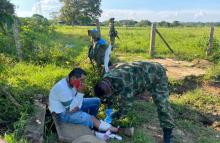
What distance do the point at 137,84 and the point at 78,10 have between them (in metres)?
57.7

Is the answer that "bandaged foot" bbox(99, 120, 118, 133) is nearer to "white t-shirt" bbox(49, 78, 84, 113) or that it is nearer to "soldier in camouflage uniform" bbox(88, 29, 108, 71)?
"white t-shirt" bbox(49, 78, 84, 113)

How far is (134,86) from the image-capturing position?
231 inches

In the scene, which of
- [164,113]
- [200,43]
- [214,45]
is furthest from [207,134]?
[200,43]

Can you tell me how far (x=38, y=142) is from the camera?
520 cm

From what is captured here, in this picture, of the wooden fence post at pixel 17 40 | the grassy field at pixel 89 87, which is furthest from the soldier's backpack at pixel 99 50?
the wooden fence post at pixel 17 40

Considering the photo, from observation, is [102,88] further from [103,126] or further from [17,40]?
[17,40]

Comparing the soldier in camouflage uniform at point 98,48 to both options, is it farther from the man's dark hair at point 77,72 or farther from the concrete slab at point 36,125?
the man's dark hair at point 77,72

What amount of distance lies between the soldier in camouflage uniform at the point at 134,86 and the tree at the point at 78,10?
54484mm

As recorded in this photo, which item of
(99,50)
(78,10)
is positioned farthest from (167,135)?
(78,10)

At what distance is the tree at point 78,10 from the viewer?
60875 millimetres

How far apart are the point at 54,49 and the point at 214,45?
684 cm

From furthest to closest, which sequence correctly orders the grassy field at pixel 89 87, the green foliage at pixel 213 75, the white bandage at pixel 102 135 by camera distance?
the green foliage at pixel 213 75, the grassy field at pixel 89 87, the white bandage at pixel 102 135

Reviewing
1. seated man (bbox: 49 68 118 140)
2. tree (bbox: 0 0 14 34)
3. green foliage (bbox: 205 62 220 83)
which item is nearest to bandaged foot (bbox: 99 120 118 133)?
seated man (bbox: 49 68 118 140)

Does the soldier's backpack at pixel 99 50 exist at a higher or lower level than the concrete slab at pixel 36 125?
higher
